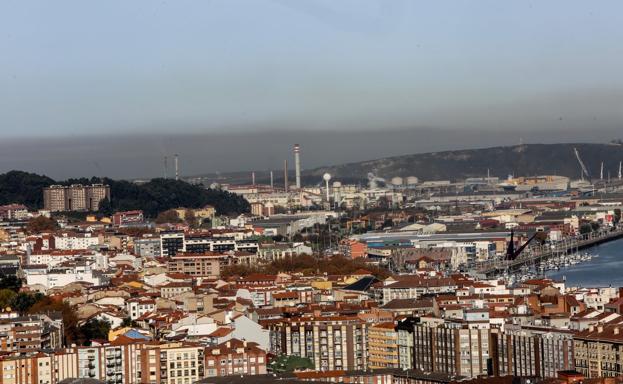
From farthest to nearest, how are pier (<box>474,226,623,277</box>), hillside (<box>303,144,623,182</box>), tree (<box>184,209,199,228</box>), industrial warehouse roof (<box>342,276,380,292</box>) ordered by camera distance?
hillside (<box>303,144,623,182</box>) < tree (<box>184,209,199,228</box>) < pier (<box>474,226,623,277</box>) < industrial warehouse roof (<box>342,276,380,292</box>)

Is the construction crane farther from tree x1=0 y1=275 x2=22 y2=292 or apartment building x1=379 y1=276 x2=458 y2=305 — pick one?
apartment building x1=379 y1=276 x2=458 y2=305

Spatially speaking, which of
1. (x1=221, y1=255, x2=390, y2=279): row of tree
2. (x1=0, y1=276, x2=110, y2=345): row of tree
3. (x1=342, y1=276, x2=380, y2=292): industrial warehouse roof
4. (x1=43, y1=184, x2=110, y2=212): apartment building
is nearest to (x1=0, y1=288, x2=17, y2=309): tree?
(x1=0, y1=276, x2=110, y2=345): row of tree

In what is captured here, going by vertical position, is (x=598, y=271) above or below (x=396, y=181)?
above

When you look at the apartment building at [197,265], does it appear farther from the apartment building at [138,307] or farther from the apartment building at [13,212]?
the apartment building at [13,212]

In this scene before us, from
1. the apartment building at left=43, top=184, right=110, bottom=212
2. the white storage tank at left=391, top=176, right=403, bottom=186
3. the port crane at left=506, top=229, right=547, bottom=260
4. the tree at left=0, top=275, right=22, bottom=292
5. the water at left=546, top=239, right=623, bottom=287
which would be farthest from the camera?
the white storage tank at left=391, top=176, right=403, bottom=186

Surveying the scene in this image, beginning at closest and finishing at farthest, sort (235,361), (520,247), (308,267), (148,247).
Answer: (235,361) < (308,267) < (148,247) < (520,247)

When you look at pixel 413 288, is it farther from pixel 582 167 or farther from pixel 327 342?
pixel 582 167

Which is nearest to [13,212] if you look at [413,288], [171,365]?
[413,288]
